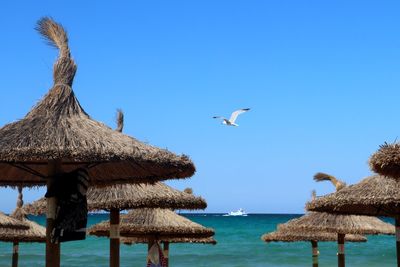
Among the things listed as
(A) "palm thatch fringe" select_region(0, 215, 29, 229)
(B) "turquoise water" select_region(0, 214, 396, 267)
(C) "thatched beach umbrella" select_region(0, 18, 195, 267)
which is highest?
(C) "thatched beach umbrella" select_region(0, 18, 195, 267)

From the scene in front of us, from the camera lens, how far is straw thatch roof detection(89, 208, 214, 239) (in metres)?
11.7

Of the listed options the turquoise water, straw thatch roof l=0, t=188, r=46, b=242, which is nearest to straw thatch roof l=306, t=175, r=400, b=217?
straw thatch roof l=0, t=188, r=46, b=242

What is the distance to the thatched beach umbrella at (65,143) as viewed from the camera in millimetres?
5598

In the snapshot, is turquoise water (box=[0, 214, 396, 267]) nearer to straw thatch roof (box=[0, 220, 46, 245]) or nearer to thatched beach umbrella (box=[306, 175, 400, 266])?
straw thatch roof (box=[0, 220, 46, 245])

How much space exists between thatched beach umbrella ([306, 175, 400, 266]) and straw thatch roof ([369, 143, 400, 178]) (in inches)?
87.1

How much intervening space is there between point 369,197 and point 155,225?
14.0 ft

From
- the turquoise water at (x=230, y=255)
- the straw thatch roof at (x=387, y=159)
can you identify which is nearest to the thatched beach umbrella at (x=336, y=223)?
the straw thatch roof at (x=387, y=159)

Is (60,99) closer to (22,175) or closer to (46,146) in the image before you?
(46,146)

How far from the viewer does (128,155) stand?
576cm

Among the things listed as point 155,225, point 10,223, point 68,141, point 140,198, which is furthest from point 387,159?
point 10,223

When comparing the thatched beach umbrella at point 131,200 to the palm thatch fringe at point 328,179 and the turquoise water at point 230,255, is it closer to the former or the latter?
the palm thatch fringe at point 328,179

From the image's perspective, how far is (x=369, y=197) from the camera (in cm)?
830

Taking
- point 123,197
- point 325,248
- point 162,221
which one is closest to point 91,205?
point 123,197

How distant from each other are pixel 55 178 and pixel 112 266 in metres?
4.22
